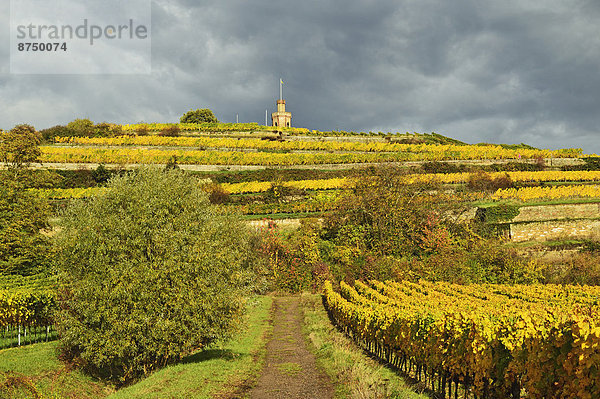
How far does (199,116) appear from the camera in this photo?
425ft

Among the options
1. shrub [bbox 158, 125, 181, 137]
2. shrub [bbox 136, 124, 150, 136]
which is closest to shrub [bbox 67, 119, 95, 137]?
shrub [bbox 136, 124, 150, 136]

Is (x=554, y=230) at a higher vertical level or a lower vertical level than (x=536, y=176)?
lower

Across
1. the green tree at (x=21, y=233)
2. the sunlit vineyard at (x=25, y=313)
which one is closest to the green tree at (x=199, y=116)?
the green tree at (x=21, y=233)

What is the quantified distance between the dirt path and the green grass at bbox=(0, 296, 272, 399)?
69 cm

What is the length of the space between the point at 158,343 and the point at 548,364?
49.9ft

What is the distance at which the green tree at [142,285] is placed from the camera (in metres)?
18.1

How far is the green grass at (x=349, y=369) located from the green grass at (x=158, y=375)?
128 inches

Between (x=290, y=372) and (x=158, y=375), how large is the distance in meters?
5.46

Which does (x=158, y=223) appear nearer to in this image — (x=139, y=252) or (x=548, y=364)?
(x=139, y=252)

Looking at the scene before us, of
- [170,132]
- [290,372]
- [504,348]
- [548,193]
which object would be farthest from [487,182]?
[170,132]

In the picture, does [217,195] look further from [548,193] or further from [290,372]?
[548,193]

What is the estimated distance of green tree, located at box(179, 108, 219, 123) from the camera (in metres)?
128

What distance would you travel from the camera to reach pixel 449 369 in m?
13.3

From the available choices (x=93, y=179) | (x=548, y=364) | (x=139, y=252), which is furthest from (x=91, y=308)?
(x=93, y=179)
